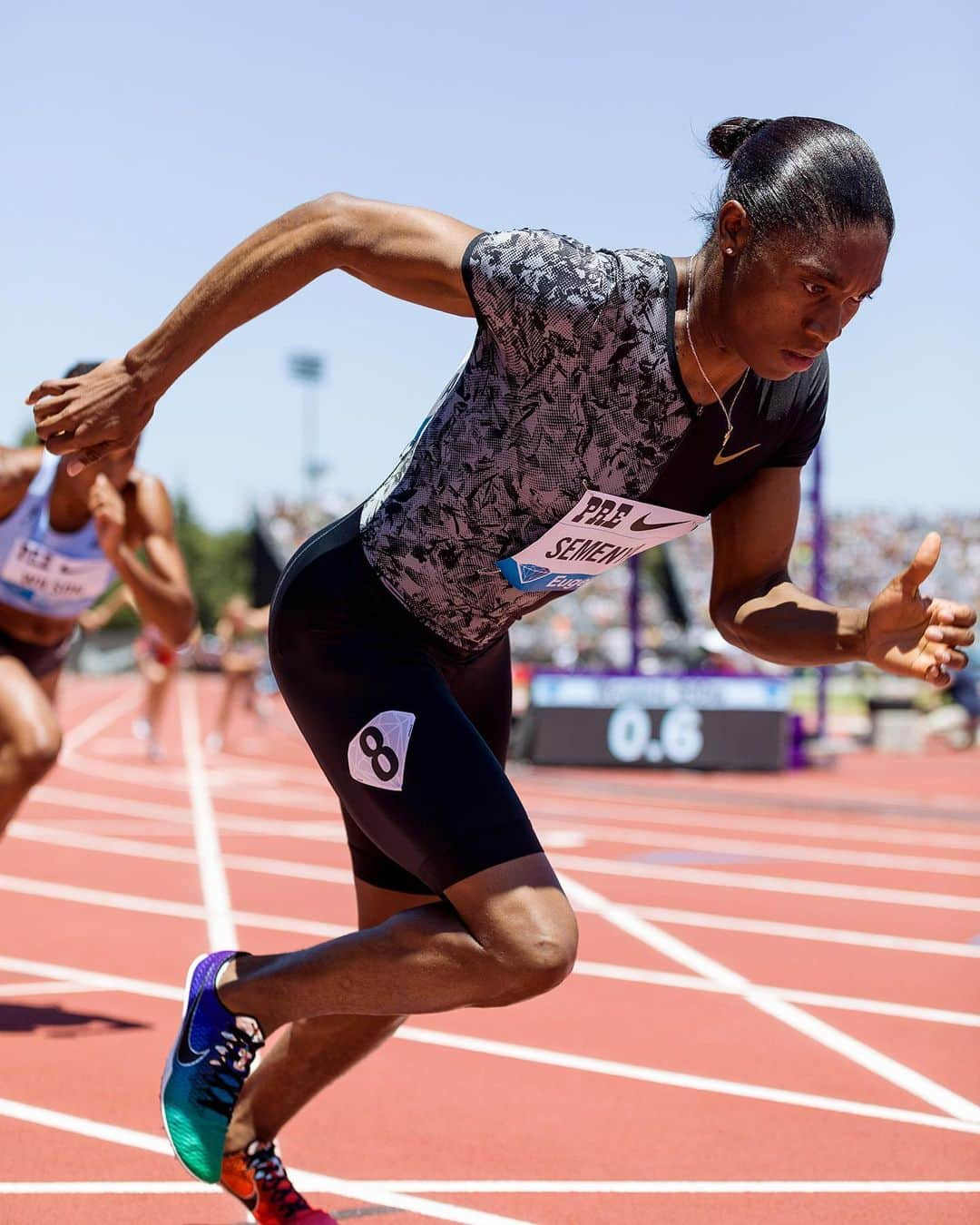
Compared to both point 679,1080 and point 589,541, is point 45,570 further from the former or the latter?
point 589,541

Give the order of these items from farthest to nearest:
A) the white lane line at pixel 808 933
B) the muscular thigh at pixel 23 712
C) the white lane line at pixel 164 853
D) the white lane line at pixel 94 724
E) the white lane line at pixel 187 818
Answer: the white lane line at pixel 94 724 < the white lane line at pixel 187 818 < the white lane line at pixel 164 853 < the white lane line at pixel 808 933 < the muscular thigh at pixel 23 712

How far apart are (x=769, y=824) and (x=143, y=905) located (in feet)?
18.5

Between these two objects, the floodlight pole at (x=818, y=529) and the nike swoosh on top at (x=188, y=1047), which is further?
the floodlight pole at (x=818, y=529)

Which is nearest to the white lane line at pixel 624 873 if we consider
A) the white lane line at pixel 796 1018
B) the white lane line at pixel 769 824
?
the white lane line at pixel 796 1018

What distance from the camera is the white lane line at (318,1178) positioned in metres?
3.35

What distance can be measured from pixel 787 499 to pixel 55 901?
222 inches

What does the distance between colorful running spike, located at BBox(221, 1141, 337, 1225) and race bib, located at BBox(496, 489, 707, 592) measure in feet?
4.13

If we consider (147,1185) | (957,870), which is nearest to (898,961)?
(957,870)

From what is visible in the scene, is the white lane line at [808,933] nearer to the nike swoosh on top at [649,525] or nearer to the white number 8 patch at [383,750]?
the nike swoosh on top at [649,525]

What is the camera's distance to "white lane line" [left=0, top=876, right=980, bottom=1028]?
18.3ft

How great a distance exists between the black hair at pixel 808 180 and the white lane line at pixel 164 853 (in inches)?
240

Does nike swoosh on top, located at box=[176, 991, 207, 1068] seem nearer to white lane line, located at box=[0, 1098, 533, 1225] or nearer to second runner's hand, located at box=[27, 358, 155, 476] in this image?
white lane line, located at box=[0, 1098, 533, 1225]

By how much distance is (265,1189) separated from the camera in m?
3.04

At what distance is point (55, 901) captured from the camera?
25.3 feet
